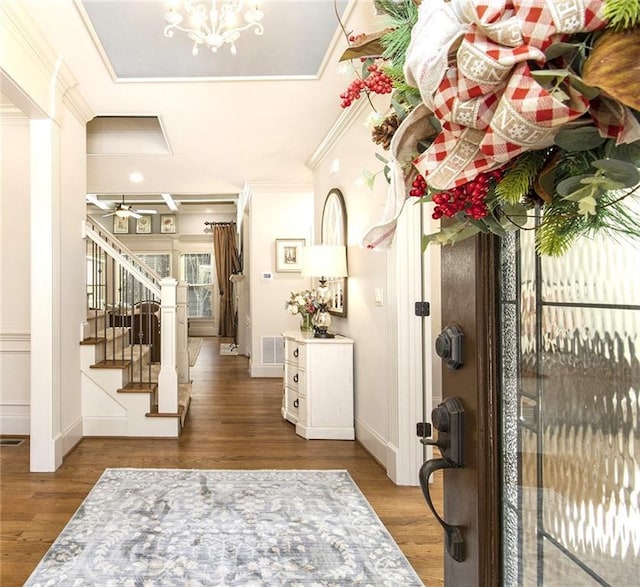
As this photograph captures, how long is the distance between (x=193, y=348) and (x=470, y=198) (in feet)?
29.3

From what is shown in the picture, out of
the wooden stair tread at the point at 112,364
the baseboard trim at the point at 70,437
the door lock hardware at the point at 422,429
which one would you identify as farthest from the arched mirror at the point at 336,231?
the baseboard trim at the point at 70,437

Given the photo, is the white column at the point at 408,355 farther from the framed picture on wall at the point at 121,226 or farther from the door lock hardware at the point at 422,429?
the framed picture on wall at the point at 121,226

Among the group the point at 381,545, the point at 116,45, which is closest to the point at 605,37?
the point at 381,545

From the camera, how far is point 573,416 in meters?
0.48

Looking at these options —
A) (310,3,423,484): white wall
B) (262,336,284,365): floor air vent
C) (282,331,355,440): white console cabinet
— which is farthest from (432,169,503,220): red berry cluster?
(262,336,284,365): floor air vent

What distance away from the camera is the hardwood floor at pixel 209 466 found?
2.11 metres

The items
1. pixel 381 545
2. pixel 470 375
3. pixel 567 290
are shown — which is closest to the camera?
pixel 567 290

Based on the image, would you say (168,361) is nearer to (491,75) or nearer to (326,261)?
(326,261)

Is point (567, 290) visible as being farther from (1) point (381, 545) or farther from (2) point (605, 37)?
(1) point (381, 545)

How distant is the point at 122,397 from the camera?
12.0ft

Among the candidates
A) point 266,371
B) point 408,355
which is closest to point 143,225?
point 266,371

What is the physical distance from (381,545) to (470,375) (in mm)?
1832

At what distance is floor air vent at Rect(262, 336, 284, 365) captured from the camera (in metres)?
6.28

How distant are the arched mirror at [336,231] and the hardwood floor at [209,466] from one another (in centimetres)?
124
